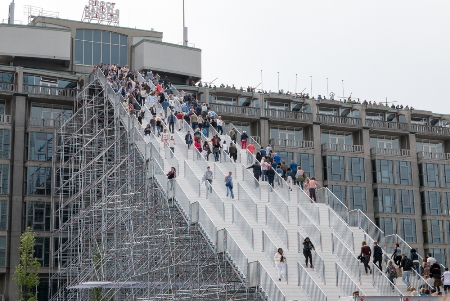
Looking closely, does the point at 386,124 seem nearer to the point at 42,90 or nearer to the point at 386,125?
Result: the point at 386,125

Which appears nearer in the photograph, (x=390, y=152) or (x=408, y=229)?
(x=408, y=229)

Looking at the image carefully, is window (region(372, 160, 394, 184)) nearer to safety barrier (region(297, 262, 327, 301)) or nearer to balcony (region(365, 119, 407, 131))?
balcony (region(365, 119, 407, 131))

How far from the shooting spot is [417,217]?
72062mm

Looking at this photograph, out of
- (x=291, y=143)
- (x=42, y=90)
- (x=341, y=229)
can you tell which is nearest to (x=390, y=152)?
(x=291, y=143)

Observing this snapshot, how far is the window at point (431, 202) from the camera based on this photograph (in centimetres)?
7256

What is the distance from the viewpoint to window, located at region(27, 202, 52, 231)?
5672 centimetres

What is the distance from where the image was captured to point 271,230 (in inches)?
1251

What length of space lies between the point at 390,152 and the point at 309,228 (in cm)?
4296

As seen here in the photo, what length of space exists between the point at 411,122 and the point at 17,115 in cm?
3657

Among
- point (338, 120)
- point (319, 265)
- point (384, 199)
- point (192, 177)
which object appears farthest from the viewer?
point (338, 120)

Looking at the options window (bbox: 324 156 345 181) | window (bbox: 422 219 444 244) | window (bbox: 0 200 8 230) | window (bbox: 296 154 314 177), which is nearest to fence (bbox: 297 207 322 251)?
window (bbox: 0 200 8 230)

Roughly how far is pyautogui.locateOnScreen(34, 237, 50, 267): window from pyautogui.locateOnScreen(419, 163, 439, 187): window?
112ft

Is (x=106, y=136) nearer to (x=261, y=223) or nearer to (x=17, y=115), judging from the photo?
(x=17, y=115)

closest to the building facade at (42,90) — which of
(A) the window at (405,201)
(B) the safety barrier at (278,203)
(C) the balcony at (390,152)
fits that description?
(C) the balcony at (390,152)
